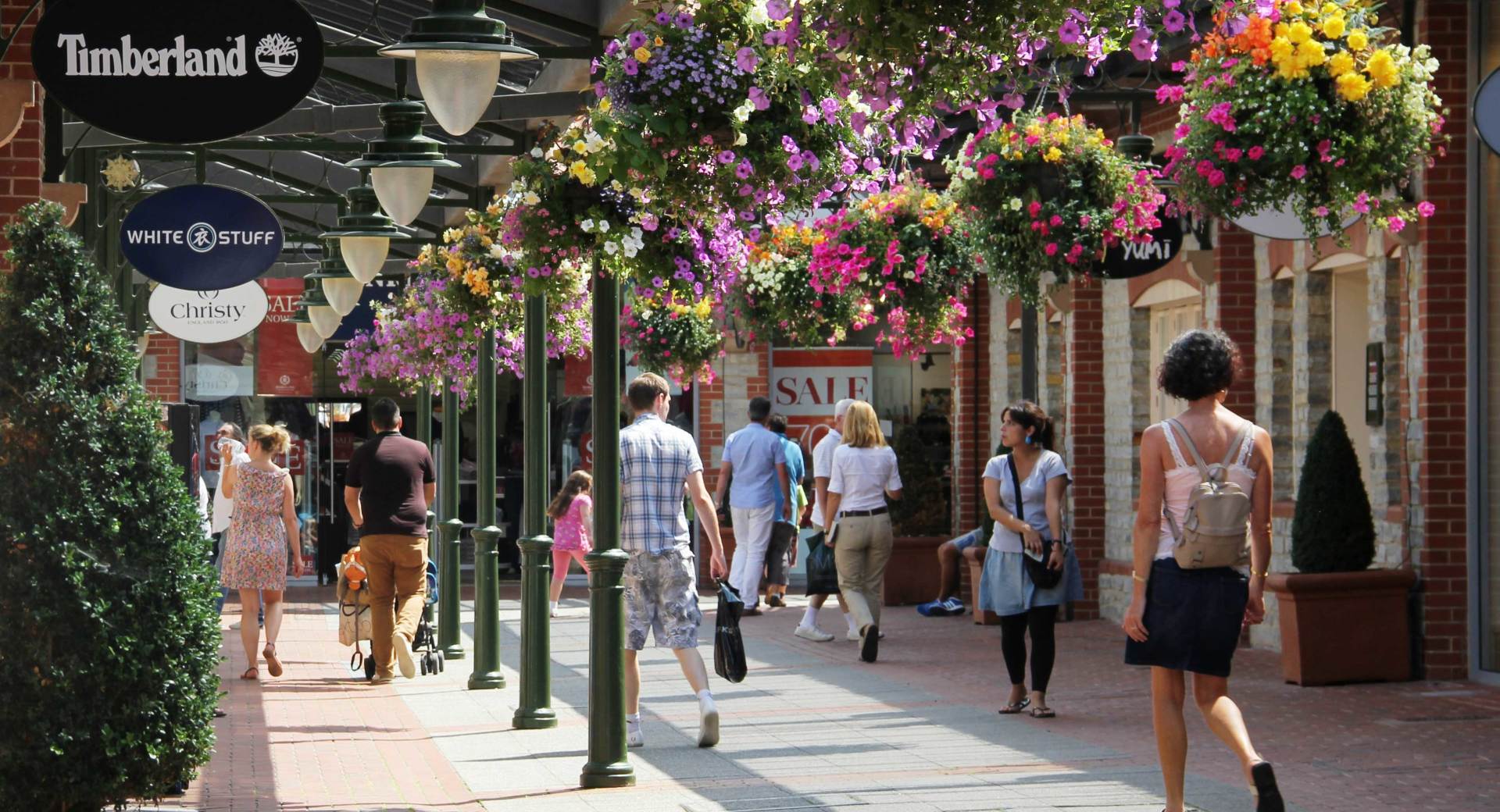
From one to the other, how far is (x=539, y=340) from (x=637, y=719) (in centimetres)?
194

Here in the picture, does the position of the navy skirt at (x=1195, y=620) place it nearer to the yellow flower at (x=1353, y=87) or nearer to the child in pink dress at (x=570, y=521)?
the yellow flower at (x=1353, y=87)

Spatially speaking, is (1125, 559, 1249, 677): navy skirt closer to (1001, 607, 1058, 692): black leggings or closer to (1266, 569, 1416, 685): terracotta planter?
(1001, 607, 1058, 692): black leggings

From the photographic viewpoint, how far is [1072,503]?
1672cm

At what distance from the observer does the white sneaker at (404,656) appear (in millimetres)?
12492

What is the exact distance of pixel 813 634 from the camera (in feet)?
49.5

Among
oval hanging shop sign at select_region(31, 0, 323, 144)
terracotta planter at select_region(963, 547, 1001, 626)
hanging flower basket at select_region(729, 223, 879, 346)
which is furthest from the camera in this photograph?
terracotta planter at select_region(963, 547, 1001, 626)

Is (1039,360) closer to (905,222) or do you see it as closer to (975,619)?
(975,619)

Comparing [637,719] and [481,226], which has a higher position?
[481,226]

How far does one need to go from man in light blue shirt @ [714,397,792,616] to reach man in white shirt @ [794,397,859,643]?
44 centimetres

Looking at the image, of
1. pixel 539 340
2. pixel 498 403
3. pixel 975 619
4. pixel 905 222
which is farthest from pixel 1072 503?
pixel 498 403

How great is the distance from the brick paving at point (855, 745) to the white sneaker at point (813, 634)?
4.43 ft

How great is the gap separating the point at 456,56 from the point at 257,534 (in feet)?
22.0

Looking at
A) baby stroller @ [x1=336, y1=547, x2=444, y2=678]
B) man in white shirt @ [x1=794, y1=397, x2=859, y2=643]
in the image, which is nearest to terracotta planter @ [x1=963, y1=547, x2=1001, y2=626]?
man in white shirt @ [x1=794, y1=397, x2=859, y2=643]

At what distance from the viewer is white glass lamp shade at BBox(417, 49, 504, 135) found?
6.92 meters
